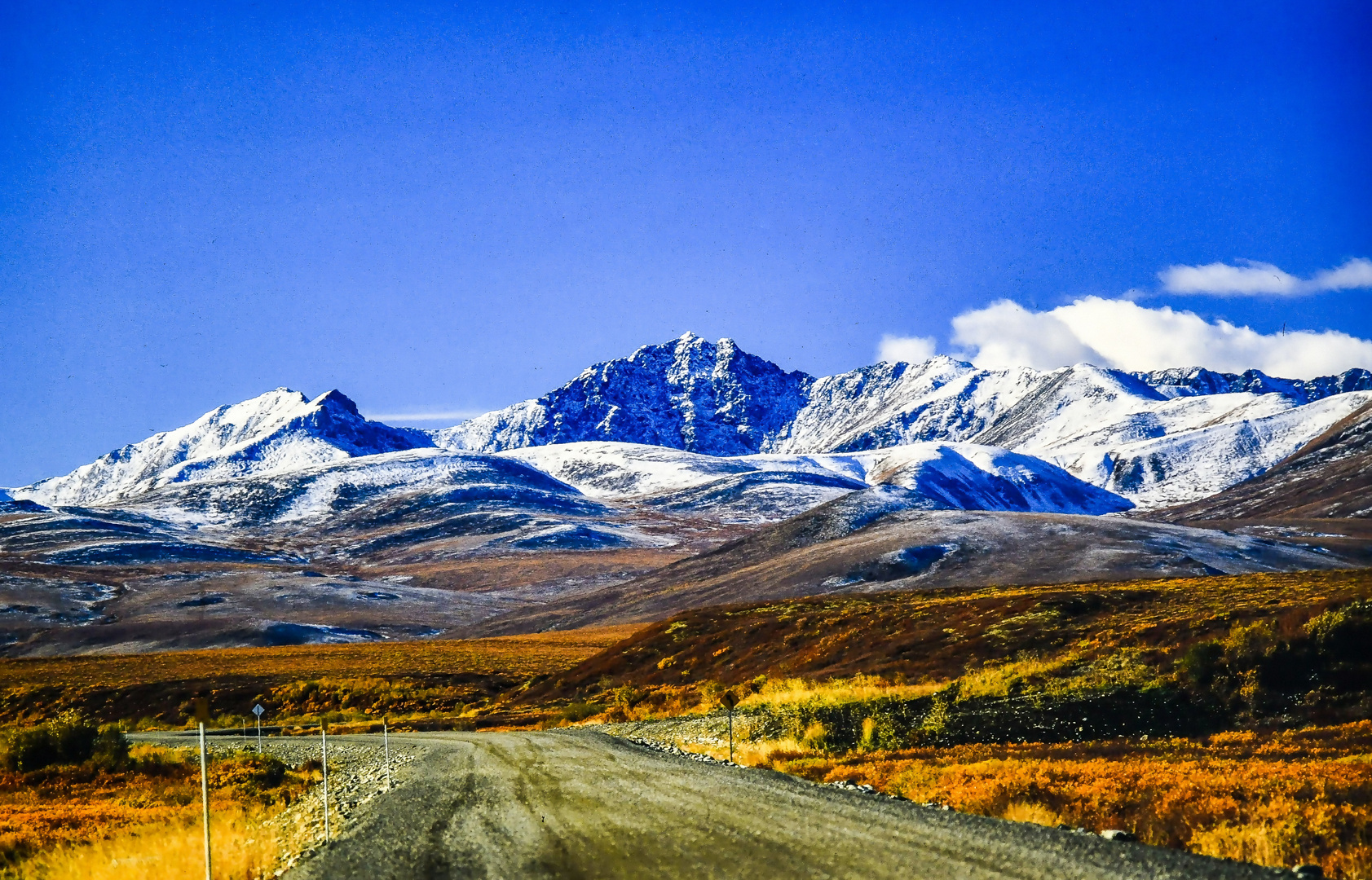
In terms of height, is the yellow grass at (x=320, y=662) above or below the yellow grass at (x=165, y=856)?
below

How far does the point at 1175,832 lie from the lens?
12.5 metres

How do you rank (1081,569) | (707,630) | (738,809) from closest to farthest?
(738,809) < (707,630) < (1081,569)

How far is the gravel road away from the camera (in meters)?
11.5

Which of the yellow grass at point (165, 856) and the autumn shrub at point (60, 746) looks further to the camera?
the autumn shrub at point (60, 746)

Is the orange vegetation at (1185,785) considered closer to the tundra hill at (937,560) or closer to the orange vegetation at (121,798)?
the orange vegetation at (121,798)

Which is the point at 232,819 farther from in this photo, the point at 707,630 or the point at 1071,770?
the point at 707,630

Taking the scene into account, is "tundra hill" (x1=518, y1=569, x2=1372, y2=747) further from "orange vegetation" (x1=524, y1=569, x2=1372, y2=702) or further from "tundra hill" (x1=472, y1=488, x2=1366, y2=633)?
"tundra hill" (x1=472, y1=488, x2=1366, y2=633)

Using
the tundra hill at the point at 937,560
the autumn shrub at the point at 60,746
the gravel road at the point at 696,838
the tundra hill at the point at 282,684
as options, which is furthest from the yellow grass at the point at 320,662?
the gravel road at the point at 696,838

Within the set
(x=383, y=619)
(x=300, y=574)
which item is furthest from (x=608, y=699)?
(x=300, y=574)

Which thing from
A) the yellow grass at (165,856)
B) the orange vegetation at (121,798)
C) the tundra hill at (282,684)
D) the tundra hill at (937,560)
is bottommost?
the tundra hill at (282,684)

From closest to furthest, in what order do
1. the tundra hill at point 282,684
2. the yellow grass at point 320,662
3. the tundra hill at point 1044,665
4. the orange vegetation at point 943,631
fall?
the tundra hill at point 1044,665 < the orange vegetation at point 943,631 < the tundra hill at point 282,684 < the yellow grass at point 320,662

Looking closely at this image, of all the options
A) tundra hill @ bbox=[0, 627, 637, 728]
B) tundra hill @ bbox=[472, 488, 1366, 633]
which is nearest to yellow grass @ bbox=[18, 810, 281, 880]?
tundra hill @ bbox=[0, 627, 637, 728]

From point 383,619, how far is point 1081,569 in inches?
3632

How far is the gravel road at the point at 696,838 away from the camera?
37.9 ft
